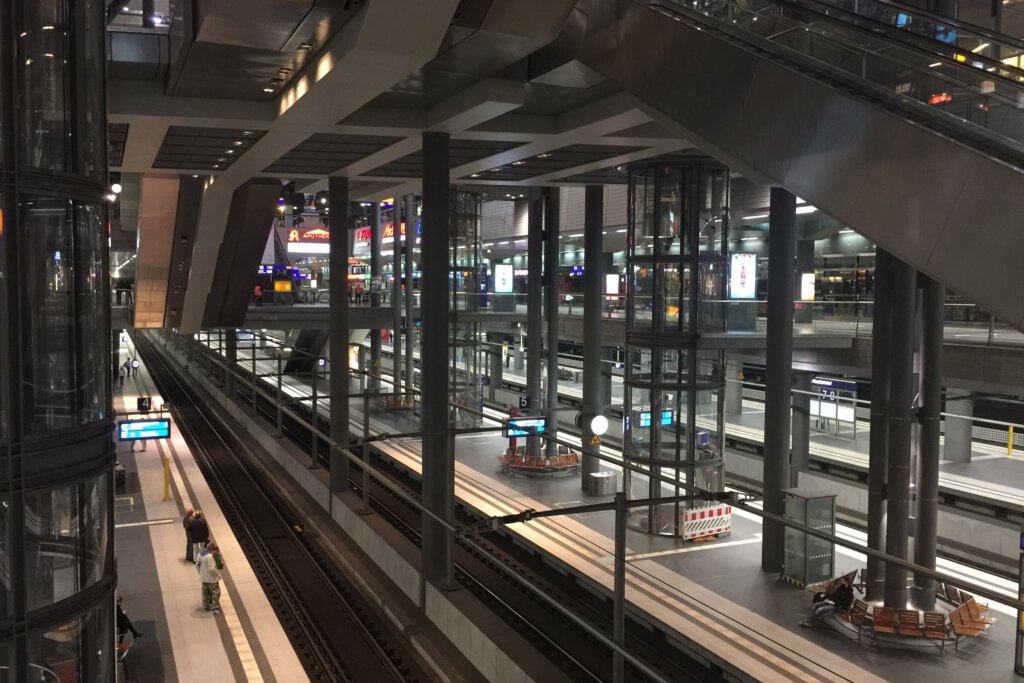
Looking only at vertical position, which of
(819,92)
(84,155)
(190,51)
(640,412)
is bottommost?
(640,412)

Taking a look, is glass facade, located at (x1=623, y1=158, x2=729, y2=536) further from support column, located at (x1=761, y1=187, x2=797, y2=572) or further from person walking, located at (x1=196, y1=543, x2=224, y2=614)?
person walking, located at (x1=196, y1=543, x2=224, y2=614)

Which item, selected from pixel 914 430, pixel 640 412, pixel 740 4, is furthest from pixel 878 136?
pixel 640 412

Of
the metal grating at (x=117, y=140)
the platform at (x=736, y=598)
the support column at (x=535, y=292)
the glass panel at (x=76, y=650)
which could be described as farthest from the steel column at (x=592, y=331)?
the glass panel at (x=76, y=650)

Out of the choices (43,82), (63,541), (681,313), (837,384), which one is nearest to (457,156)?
(681,313)

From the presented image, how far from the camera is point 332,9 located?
26.5 feet

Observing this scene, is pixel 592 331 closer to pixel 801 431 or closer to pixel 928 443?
pixel 801 431

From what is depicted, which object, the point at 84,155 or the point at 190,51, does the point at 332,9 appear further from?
the point at 84,155

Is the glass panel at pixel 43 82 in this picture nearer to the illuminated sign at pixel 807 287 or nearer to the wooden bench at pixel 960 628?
the wooden bench at pixel 960 628

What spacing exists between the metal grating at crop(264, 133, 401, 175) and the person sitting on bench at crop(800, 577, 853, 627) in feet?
30.7

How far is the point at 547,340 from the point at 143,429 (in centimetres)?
1020

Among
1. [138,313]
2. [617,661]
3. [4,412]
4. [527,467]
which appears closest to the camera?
[4,412]

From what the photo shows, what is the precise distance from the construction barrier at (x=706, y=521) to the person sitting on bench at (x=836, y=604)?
13.0 ft

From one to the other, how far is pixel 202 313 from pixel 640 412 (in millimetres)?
15739

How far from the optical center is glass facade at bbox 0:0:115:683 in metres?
3.90
